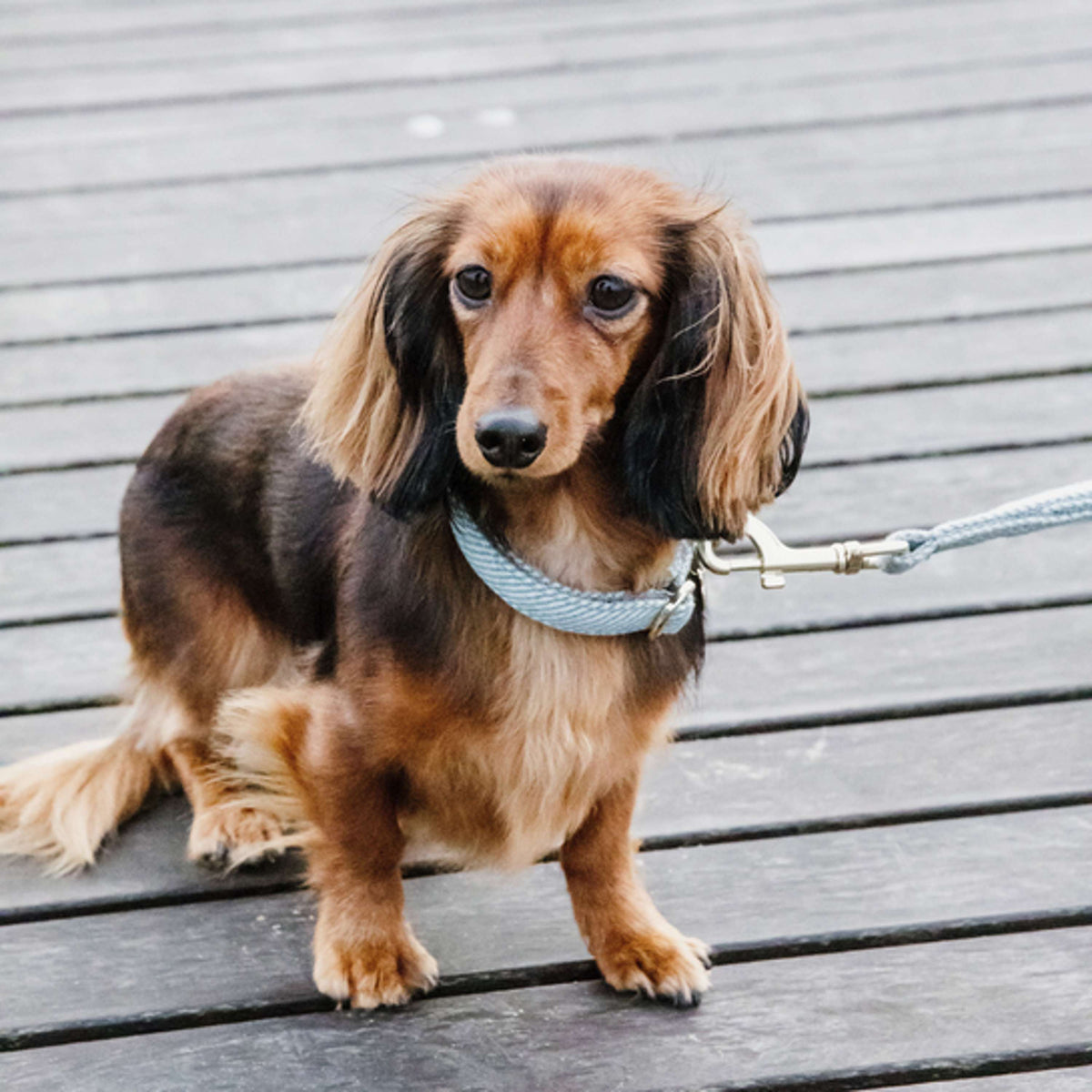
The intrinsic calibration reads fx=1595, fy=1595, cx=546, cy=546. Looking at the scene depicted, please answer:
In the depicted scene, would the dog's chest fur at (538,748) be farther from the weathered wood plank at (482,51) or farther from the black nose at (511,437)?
the weathered wood plank at (482,51)

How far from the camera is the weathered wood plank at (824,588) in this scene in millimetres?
2582

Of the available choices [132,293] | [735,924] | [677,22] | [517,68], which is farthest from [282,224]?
[735,924]

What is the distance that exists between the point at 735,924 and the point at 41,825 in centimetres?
93

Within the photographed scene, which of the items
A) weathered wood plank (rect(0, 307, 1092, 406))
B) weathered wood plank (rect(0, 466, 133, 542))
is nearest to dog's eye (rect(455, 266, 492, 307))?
weathered wood plank (rect(0, 466, 133, 542))

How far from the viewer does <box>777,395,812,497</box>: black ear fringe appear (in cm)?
189

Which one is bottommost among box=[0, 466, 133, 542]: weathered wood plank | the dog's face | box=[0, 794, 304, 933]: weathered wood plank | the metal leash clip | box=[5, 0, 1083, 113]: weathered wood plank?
box=[0, 794, 304, 933]: weathered wood plank

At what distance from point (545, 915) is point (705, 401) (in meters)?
0.71

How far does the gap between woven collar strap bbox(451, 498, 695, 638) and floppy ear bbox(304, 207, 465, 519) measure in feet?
0.24

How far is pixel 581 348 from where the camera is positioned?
175 centimetres

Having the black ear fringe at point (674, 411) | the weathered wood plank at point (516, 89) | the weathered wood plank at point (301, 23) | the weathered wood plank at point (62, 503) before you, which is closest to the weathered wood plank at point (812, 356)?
the weathered wood plank at point (62, 503)

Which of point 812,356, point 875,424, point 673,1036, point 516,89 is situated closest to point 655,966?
point 673,1036

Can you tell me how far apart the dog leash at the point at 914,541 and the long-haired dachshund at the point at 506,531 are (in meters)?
0.12

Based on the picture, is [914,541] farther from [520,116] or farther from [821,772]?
[520,116]

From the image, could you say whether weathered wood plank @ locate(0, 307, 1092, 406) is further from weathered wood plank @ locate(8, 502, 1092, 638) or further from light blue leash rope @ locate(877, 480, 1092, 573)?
light blue leash rope @ locate(877, 480, 1092, 573)
